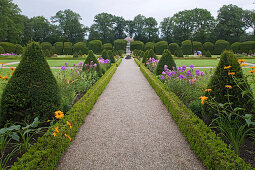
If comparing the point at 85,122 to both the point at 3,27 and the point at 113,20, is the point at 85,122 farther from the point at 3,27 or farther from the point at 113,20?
the point at 113,20

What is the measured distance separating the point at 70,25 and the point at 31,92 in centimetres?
4274

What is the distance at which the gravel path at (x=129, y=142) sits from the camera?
2271mm

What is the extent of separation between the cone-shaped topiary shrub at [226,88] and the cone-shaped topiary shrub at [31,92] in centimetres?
255

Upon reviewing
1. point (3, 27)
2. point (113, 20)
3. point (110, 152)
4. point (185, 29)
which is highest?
point (113, 20)

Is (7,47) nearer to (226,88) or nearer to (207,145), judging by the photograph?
(226,88)

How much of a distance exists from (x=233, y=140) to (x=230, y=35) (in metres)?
44.4

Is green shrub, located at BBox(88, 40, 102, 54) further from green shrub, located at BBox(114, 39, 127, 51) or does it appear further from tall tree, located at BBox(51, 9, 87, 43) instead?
tall tree, located at BBox(51, 9, 87, 43)

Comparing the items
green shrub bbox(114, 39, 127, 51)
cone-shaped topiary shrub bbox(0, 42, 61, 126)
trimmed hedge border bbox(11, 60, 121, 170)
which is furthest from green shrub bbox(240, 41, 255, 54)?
trimmed hedge border bbox(11, 60, 121, 170)

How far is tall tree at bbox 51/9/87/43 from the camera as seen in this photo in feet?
138

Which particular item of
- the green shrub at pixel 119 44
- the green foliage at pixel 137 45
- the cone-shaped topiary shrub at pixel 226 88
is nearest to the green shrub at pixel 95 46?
the green shrub at pixel 119 44

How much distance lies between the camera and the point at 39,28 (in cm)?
4206

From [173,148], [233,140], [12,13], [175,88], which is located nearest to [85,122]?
[173,148]

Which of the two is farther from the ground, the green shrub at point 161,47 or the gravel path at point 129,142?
the green shrub at point 161,47

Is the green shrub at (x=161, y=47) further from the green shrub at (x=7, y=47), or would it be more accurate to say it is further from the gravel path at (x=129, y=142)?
the gravel path at (x=129, y=142)
